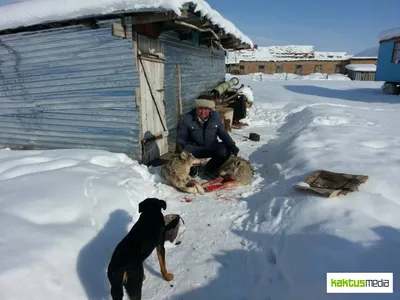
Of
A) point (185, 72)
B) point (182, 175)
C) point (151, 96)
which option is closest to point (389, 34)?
point (185, 72)

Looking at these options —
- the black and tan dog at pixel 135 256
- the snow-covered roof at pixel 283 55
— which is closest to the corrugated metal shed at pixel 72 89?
the black and tan dog at pixel 135 256

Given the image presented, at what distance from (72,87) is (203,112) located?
2863mm

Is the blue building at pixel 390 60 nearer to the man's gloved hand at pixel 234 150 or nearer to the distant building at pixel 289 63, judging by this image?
the man's gloved hand at pixel 234 150

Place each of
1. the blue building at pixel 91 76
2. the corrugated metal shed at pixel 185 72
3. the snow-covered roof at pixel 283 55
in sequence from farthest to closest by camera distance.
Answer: the snow-covered roof at pixel 283 55 → the corrugated metal shed at pixel 185 72 → the blue building at pixel 91 76

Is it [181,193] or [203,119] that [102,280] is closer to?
[181,193]

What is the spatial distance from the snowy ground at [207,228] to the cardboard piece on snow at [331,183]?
11 cm

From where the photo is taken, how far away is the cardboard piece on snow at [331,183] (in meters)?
3.26

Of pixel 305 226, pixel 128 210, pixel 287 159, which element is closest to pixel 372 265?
pixel 305 226

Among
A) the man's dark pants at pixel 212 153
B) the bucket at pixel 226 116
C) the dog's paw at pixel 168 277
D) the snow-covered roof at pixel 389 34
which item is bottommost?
the dog's paw at pixel 168 277

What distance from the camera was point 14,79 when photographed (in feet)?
19.3

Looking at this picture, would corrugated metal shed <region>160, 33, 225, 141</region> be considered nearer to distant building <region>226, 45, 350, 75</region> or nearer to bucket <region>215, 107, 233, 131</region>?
bucket <region>215, 107, 233, 131</region>

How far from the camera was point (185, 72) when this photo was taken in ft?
25.0

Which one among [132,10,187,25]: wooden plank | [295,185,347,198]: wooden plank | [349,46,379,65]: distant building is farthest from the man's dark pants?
[349,46,379,65]: distant building

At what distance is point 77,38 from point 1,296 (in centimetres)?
462
